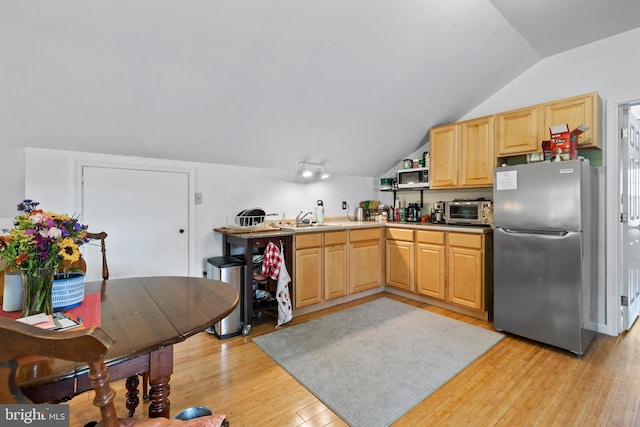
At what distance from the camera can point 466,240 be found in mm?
3135

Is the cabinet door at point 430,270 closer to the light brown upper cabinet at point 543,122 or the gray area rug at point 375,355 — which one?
the gray area rug at point 375,355

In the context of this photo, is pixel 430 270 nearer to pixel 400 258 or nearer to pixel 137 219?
pixel 400 258

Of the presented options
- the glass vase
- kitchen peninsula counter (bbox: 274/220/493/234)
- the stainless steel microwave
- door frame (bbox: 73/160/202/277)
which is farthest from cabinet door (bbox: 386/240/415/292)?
the glass vase

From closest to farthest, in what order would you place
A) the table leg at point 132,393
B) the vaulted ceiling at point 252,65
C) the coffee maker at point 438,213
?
1. the table leg at point 132,393
2. the vaulted ceiling at point 252,65
3. the coffee maker at point 438,213

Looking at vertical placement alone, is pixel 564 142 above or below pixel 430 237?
above

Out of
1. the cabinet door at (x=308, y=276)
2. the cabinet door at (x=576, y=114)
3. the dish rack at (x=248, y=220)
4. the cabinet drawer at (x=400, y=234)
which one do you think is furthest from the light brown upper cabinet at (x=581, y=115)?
the dish rack at (x=248, y=220)

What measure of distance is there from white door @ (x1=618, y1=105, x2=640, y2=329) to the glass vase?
4032mm

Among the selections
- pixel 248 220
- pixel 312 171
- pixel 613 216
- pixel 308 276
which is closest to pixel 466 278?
pixel 613 216

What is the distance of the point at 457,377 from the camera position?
81.7 inches

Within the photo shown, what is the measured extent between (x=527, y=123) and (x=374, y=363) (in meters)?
2.64

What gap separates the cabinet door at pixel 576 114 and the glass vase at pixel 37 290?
3.70 meters

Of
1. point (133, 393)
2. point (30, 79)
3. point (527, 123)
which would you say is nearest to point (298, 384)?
point (133, 393)

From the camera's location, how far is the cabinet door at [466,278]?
3041mm

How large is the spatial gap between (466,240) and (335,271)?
4.61ft
